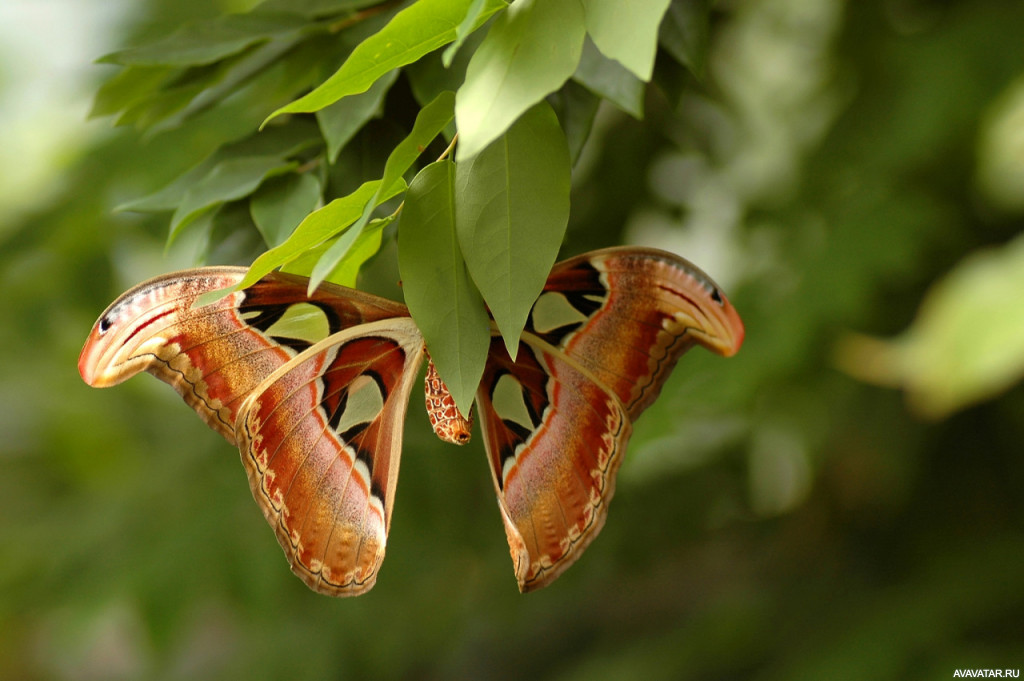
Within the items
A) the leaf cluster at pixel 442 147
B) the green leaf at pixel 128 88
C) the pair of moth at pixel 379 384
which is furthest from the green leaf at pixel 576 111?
the green leaf at pixel 128 88

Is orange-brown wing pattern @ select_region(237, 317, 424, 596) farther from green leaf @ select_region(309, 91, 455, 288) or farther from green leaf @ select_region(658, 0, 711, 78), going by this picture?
green leaf @ select_region(658, 0, 711, 78)

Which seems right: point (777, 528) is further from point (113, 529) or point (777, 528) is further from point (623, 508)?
point (113, 529)

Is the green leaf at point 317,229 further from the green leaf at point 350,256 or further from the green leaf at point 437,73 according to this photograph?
the green leaf at point 437,73

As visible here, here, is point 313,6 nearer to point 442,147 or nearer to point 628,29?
point 442,147

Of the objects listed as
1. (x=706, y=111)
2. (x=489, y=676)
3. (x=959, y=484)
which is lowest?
(x=489, y=676)

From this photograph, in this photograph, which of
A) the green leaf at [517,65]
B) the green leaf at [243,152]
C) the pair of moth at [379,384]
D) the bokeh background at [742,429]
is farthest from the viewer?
the bokeh background at [742,429]

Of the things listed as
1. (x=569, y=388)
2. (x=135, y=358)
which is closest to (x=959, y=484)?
(x=569, y=388)
